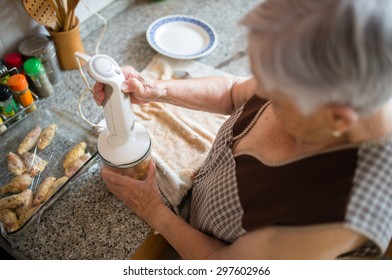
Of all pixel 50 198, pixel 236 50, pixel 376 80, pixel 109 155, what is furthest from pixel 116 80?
pixel 236 50

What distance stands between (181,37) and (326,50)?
90 cm

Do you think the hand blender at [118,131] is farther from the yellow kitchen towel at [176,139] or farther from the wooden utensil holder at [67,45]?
the wooden utensil holder at [67,45]

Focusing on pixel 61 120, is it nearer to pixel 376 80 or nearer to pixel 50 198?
pixel 50 198

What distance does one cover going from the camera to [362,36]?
15.5 inches

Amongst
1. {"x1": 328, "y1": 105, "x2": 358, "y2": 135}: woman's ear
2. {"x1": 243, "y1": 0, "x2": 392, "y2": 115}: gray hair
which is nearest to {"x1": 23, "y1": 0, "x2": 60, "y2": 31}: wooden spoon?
{"x1": 243, "y1": 0, "x2": 392, "y2": 115}: gray hair

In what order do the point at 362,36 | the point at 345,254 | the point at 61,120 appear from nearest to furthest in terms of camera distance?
1. the point at 362,36
2. the point at 345,254
3. the point at 61,120

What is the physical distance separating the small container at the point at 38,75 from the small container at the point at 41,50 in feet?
0.07

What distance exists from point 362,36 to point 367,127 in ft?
0.58

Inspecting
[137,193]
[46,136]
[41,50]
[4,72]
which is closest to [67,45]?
[41,50]

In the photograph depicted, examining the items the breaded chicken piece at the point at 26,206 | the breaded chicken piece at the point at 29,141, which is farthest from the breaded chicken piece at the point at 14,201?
the breaded chicken piece at the point at 29,141

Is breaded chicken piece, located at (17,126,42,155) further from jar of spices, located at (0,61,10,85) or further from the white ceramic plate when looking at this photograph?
the white ceramic plate

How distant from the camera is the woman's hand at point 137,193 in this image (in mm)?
771

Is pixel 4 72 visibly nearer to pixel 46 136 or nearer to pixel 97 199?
pixel 46 136

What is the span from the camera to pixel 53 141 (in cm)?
91
